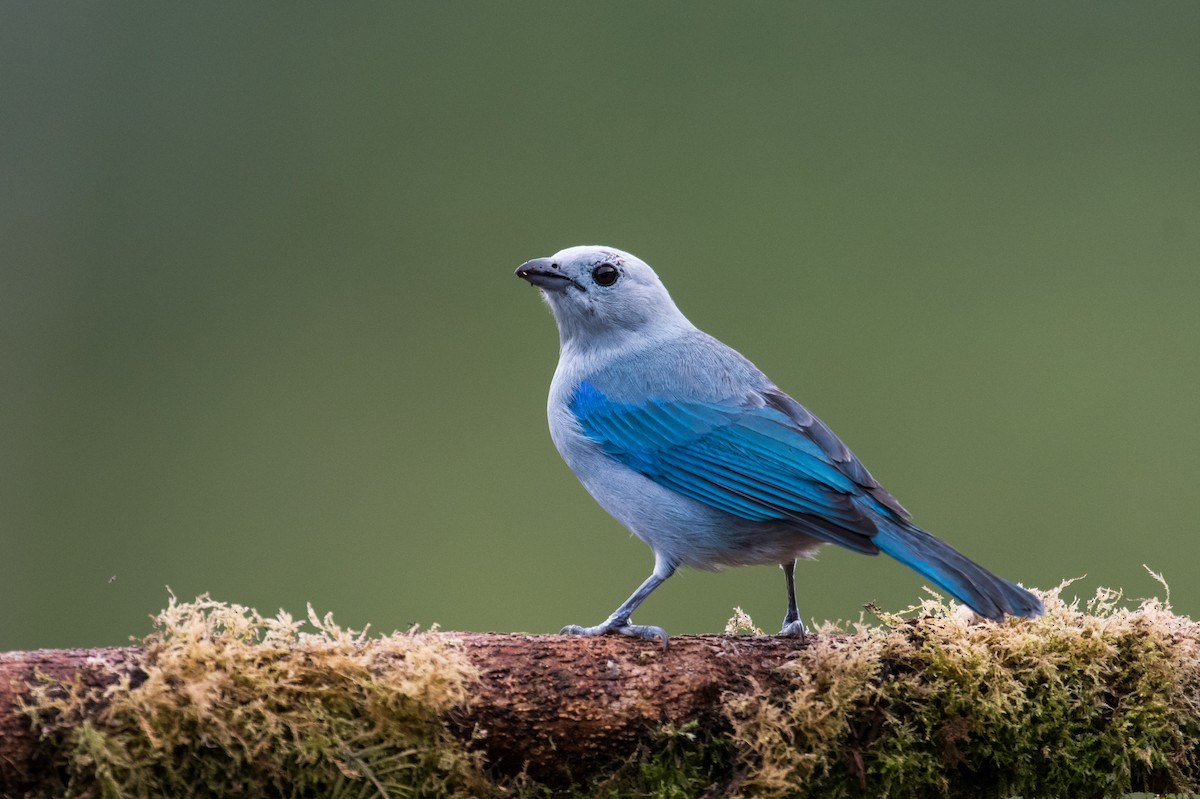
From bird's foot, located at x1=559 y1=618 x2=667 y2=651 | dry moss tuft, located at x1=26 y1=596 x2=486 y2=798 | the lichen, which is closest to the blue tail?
the lichen

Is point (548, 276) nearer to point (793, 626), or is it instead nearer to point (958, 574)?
point (793, 626)

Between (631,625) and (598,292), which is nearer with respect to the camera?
(631,625)

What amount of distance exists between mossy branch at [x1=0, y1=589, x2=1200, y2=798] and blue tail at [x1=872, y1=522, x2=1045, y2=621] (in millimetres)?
73

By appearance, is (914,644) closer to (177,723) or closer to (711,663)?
(711,663)

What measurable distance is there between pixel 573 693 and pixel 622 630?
64 cm

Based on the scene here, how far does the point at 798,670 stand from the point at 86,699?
153cm

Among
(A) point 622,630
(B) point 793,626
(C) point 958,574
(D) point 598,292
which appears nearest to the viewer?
(C) point 958,574

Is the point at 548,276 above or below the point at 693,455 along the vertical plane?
above

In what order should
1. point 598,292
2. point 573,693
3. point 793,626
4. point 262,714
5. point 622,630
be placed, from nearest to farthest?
point 262,714 → point 573,693 → point 622,630 → point 793,626 → point 598,292

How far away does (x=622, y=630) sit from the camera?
322cm

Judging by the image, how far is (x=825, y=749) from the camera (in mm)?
2625

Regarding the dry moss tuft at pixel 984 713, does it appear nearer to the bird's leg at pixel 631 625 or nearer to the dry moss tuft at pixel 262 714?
the bird's leg at pixel 631 625

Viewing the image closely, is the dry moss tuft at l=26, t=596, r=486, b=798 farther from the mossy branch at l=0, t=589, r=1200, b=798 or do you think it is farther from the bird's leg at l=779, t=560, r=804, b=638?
the bird's leg at l=779, t=560, r=804, b=638

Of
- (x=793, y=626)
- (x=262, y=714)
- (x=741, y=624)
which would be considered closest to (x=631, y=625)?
(x=741, y=624)
